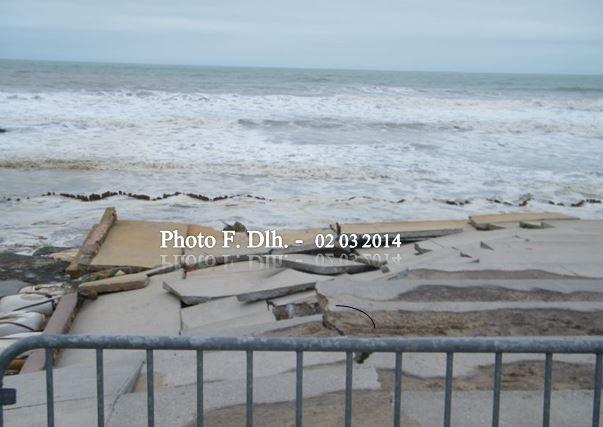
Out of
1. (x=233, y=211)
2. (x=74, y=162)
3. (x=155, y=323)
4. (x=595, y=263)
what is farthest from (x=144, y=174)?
(x=595, y=263)

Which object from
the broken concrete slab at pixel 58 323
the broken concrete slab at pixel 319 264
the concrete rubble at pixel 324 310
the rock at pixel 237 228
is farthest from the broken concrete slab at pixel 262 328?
the rock at pixel 237 228

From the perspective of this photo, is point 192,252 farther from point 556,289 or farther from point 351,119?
point 351,119

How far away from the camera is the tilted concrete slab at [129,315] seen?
5.24 meters

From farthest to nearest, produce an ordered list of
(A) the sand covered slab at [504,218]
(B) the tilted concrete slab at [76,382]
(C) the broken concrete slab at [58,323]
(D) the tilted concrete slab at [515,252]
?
(A) the sand covered slab at [504,218], (D) the tilted concrete slab at [515,252], (C) the broken concrete slab at [58,323], (B) the tilted concrete slab at [76,382]

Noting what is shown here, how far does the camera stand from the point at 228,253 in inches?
287

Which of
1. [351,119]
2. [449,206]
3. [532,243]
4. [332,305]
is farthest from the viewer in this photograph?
[351,119]

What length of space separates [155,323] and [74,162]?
11.7 meters

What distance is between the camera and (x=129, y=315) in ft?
18.5

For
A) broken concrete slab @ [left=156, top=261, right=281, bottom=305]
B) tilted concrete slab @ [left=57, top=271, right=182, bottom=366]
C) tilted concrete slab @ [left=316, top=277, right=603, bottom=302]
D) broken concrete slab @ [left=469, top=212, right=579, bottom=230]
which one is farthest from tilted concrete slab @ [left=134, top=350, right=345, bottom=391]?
broken concrete slab @ [left=469, top=212, right=579, bottom=230]

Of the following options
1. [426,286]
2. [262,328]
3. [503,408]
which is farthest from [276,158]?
[503,408]

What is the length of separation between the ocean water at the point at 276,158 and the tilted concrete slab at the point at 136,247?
1131 millimetres

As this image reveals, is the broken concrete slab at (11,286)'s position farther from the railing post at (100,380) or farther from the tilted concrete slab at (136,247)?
the railing post at (100,380)

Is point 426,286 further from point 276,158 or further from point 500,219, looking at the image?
point 276,158

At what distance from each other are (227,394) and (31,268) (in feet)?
15.9
